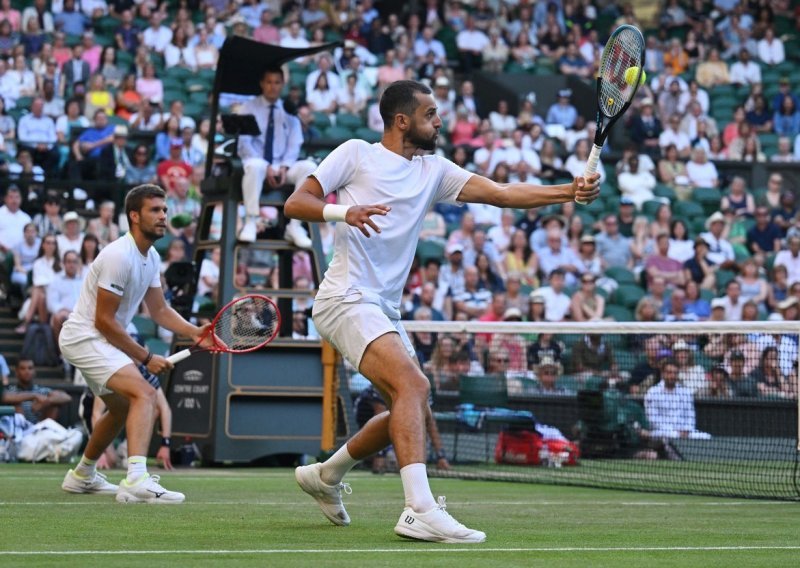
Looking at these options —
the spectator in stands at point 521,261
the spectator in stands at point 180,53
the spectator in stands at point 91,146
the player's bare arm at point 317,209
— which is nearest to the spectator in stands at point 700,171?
the spectator in stands at point 521,261

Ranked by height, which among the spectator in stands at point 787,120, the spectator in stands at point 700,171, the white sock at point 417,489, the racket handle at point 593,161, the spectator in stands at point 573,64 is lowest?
the white sock at point 417,489

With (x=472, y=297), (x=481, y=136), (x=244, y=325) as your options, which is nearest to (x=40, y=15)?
(x=481, y=136)

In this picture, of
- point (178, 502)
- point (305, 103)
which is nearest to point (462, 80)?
point (305, 103)

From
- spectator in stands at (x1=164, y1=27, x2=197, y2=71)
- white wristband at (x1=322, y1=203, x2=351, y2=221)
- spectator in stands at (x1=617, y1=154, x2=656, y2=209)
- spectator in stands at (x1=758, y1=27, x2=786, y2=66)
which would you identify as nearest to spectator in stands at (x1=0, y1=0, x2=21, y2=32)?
spectator in stands at (x1=164, y1=27, x2=197, y2=71)

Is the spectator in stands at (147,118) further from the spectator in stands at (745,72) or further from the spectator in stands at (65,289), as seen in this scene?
the spectator in stands at (745,72)

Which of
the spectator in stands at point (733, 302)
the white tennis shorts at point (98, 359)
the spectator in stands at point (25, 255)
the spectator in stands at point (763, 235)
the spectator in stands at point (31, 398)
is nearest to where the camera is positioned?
the white tennis shorts at point (98, 359)

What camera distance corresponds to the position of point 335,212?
7.03 m

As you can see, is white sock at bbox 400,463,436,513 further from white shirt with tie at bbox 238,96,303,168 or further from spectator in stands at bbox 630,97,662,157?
spectator in stands at bbox 630,97,662,157

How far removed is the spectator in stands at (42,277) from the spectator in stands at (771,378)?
847 centimetres

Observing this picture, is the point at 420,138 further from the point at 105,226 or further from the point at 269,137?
the point at 105,226

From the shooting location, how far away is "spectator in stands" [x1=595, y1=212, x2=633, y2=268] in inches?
898

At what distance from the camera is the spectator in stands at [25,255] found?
19.0 meters

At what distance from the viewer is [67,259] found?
18172mm

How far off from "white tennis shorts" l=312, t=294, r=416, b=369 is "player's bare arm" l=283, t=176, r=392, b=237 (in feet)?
1.58
